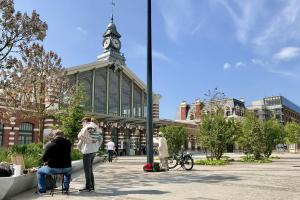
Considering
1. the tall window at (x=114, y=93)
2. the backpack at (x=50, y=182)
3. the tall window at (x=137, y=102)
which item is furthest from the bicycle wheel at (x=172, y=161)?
the tall window at (x=137, y=102)

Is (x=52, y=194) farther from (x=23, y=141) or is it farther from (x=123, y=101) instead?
(x=123, y=101)

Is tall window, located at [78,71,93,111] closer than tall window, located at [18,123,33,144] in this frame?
No

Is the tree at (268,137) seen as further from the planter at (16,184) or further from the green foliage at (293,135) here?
the green foliage at (293,135)

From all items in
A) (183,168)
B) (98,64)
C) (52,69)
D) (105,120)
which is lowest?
(183,168)

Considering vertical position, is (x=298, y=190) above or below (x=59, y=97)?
below

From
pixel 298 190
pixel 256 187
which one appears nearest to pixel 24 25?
pixel 256 187

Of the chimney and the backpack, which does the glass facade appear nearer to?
the backpack

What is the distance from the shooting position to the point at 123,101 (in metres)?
47.4

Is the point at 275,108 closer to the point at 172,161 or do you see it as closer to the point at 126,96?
the point at 126,96

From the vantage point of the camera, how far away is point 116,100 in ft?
152

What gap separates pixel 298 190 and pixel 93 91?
35489 mm

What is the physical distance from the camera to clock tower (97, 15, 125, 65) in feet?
180

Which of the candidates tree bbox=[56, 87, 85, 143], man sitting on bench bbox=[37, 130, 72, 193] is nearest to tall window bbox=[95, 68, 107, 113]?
tree bbox=[56, 87, 85, 143]

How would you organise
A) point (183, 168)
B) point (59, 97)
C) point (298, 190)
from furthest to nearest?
point (59, 97), point (183, 168), point (298, 190)
